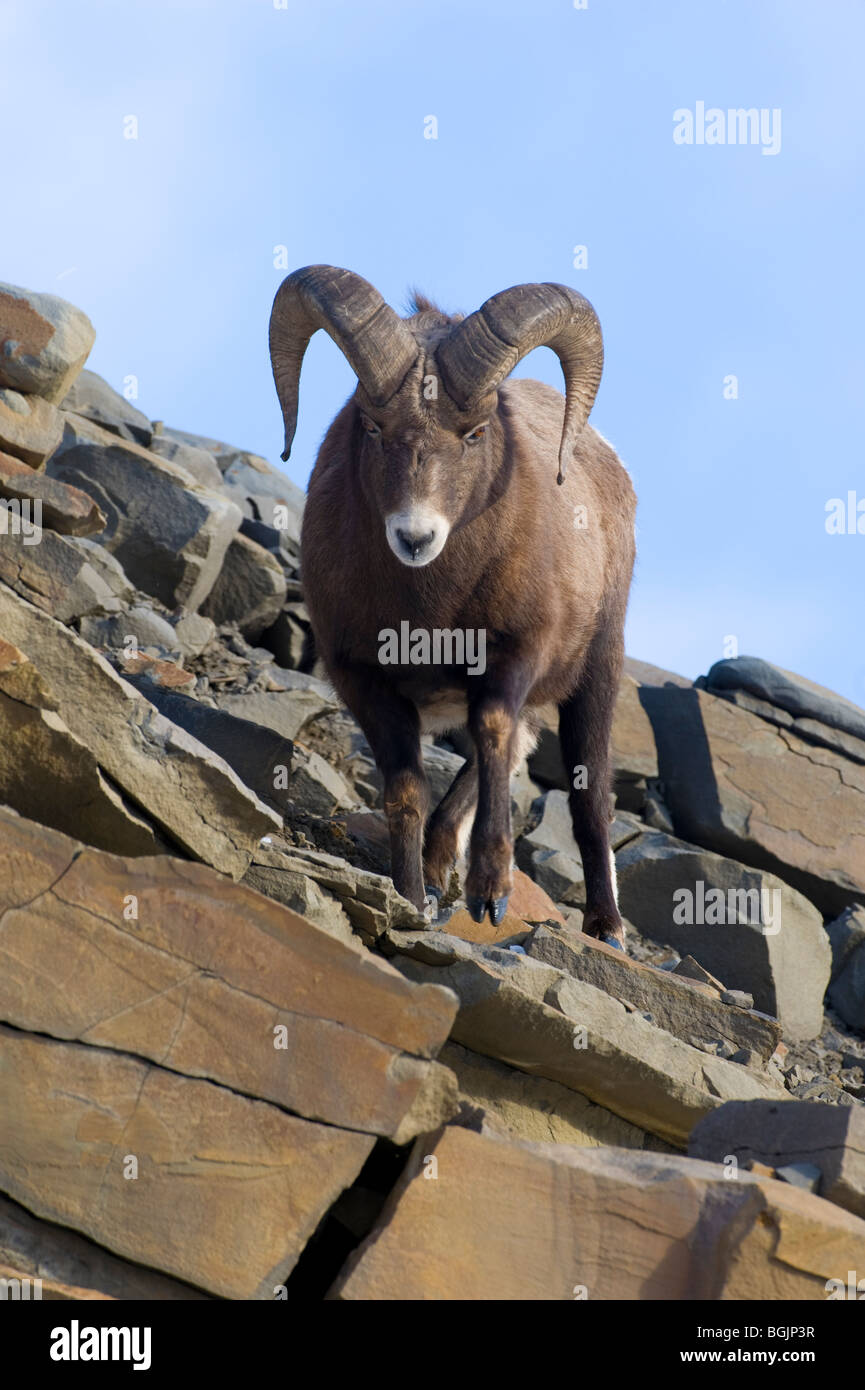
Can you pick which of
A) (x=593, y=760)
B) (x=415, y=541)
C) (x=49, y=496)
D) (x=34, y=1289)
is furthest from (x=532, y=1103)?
(x=49, y=496)

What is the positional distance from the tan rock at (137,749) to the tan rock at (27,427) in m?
4.50

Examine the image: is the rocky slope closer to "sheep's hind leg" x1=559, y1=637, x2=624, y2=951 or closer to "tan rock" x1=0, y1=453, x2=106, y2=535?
"tan rock" x1=0, y1=453, x2=106, y2=535

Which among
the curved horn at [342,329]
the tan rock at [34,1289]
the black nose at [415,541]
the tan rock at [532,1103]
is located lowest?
the tan rock at [34,1289]

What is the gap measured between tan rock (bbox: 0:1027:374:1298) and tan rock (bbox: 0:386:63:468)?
5692mm

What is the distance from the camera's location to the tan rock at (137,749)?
455 cm

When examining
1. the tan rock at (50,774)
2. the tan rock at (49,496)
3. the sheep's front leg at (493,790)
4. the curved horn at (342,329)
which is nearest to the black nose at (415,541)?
the curved horn at (342,329)

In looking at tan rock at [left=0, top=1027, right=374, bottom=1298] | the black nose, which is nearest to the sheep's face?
the black nose

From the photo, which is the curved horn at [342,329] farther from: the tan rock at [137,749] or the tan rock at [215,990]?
the tan rock at [215,990]

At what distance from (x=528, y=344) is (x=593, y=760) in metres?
2.83

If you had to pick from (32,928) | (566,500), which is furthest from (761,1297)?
(566,500)

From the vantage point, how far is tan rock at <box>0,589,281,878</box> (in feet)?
14.9

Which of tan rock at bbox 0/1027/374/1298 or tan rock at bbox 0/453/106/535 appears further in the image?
tan rock at bbox 0/453/106/535

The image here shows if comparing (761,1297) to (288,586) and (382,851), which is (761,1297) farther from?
(288,586)

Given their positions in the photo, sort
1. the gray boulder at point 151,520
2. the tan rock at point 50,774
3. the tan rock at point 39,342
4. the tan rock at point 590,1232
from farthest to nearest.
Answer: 1. the gray boulder at point 151,520
2. the tan rock at point 39,342
3. the tan rock at point 50,774
4. the tan rock at point 590,1232
